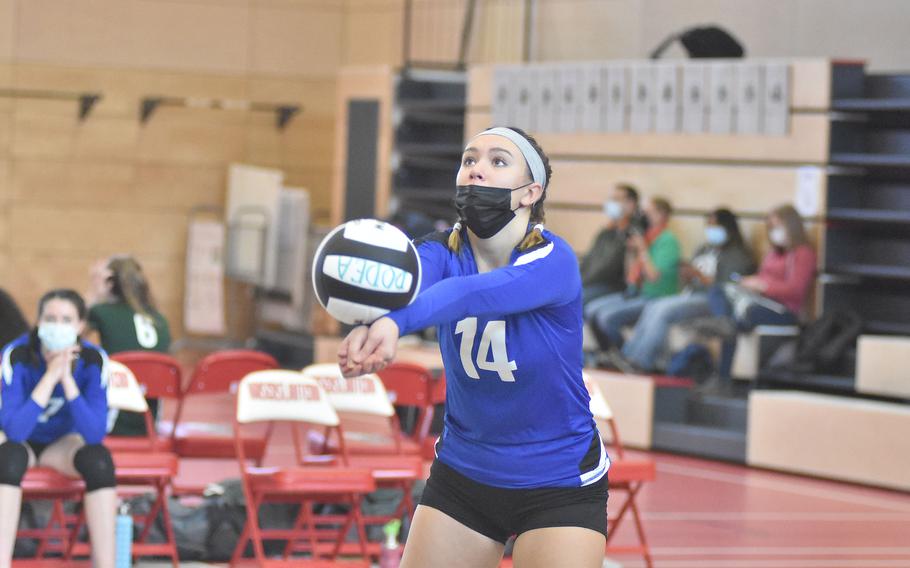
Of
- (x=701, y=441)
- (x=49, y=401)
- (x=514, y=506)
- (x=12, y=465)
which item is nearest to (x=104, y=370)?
(x=49, y=401)

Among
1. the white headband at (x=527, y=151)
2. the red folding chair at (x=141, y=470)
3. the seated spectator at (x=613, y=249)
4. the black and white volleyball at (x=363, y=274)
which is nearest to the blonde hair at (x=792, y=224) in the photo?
the seated spectator at (x=613, y=249)

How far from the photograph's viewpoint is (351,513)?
18.8 ft

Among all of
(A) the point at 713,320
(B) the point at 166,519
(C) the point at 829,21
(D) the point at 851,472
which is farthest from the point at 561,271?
(C) the point at 829,21

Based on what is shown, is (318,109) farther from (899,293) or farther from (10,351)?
(10,351)

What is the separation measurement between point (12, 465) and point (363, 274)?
304 centimetres

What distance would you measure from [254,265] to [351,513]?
7.88 meters

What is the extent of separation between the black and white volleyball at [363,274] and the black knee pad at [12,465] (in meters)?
2.94

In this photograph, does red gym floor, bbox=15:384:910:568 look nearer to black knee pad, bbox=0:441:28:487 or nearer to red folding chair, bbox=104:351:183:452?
black knee pad, bbox=0:441:28:487

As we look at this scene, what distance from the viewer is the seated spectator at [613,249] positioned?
35.1ft

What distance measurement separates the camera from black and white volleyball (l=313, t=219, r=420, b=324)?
8.69 ft

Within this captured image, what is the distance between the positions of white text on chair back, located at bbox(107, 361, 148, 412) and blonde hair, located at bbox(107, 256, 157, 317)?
2.99 feet

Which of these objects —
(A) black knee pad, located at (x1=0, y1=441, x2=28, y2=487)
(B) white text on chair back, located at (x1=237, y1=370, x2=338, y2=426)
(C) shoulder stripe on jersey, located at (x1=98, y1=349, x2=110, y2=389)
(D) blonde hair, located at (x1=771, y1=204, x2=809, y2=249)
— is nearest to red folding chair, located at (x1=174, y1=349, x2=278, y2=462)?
(B) white text on chair back, located at (x1=237, y1=370, x2=338, y2=426)

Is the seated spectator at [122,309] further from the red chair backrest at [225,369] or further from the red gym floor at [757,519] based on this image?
the red gym floor at [757,519]

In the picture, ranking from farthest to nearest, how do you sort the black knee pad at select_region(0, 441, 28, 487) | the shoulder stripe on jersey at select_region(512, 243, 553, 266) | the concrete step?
the concrete step → the black knee pad at select_region(0, 441, 28, 487) → the shoulder stripe on jersey at select_region(512, 243, 553, 266)
